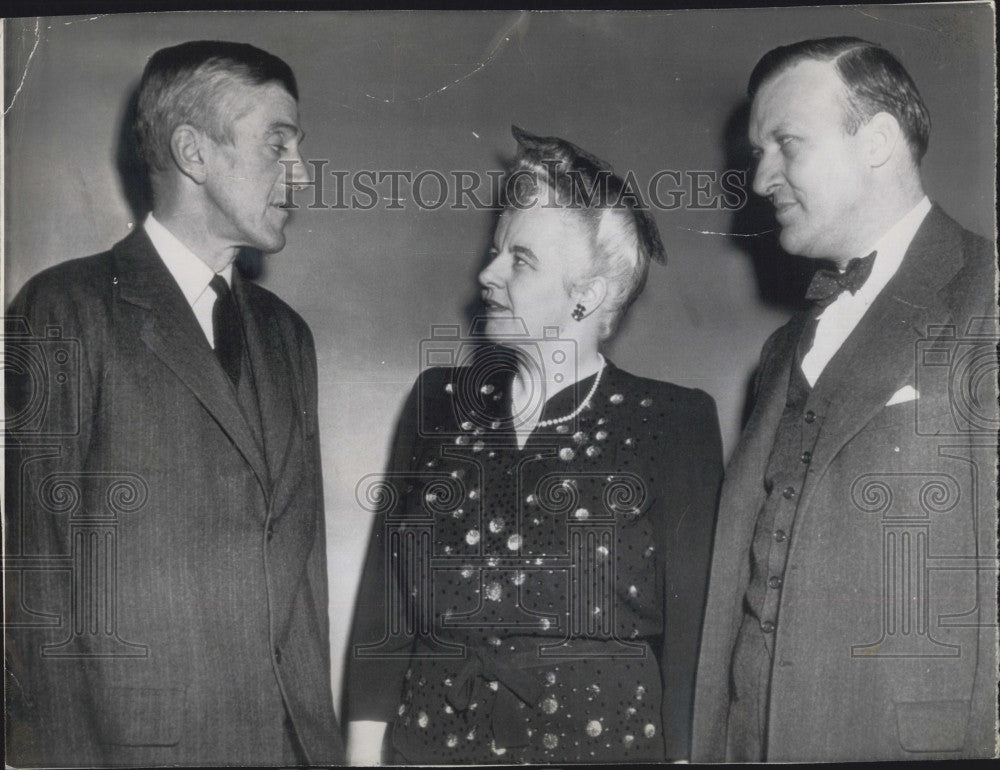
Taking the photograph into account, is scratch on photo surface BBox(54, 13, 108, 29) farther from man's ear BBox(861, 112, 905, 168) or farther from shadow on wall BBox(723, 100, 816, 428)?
man's ear BBox(861, 112, 905, 168)

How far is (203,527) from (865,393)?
1728mm

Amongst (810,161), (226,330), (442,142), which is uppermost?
(442,142)

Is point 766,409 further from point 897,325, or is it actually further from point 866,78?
point 866,78

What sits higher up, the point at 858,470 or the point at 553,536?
the point at 858,470

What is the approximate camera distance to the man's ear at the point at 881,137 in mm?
2711

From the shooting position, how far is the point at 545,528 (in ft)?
8.96

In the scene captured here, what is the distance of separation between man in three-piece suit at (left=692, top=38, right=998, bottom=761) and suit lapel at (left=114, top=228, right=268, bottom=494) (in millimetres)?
1272

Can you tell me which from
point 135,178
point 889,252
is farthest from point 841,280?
point 135,178

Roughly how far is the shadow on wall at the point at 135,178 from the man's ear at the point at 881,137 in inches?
63.9

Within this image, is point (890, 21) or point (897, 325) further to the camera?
point (890, 21)

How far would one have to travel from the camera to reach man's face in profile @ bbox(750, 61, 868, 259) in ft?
8.85

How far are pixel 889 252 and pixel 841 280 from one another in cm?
15

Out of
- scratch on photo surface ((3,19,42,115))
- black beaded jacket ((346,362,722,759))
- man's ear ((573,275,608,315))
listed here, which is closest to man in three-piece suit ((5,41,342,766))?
black beaded jacket ((346,362,722,759))

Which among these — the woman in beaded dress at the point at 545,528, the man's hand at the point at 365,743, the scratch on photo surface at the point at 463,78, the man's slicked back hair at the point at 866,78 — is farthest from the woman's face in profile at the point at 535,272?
the man's hand at the point at 365,743
